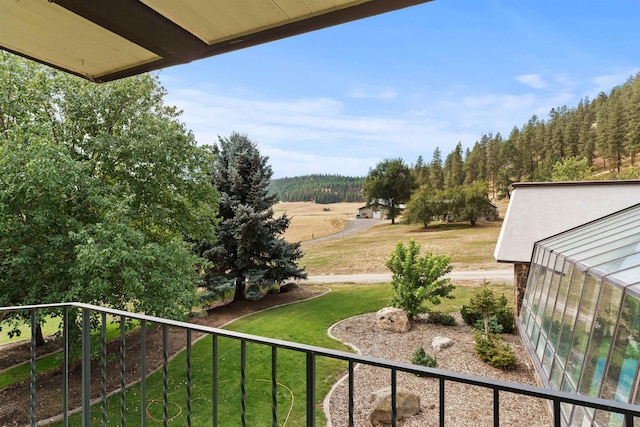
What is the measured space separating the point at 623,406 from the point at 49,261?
25.9 ft

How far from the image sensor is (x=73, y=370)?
7.60 metres

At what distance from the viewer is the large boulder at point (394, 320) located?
9.34 meters

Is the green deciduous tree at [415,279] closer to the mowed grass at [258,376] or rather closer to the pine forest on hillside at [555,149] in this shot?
the mowed grass at [258,376]

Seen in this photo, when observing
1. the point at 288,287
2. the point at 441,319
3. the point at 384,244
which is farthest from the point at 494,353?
the point at 384,244

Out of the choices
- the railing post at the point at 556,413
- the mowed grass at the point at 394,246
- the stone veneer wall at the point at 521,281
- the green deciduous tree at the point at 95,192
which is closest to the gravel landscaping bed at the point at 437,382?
the stone veneer wall at the point at 521,281

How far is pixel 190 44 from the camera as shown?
138 centimetres

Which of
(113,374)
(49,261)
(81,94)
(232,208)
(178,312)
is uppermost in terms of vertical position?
(81,94)

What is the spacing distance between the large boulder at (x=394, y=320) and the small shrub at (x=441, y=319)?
75cm

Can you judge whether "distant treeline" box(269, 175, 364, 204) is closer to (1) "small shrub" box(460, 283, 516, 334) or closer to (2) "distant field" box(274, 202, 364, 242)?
(2) "distant field" box(274, 202, 364, 242)

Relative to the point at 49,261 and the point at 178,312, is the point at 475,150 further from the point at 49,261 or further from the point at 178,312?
the point at 49,261

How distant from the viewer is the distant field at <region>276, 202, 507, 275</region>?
53.3 ft

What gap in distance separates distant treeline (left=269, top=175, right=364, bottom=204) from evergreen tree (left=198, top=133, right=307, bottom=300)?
36.8 feet

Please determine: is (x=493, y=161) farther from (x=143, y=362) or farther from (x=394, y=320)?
(x=143, y=362)

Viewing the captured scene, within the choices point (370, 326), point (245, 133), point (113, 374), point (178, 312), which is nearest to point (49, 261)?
point (178, 312)
